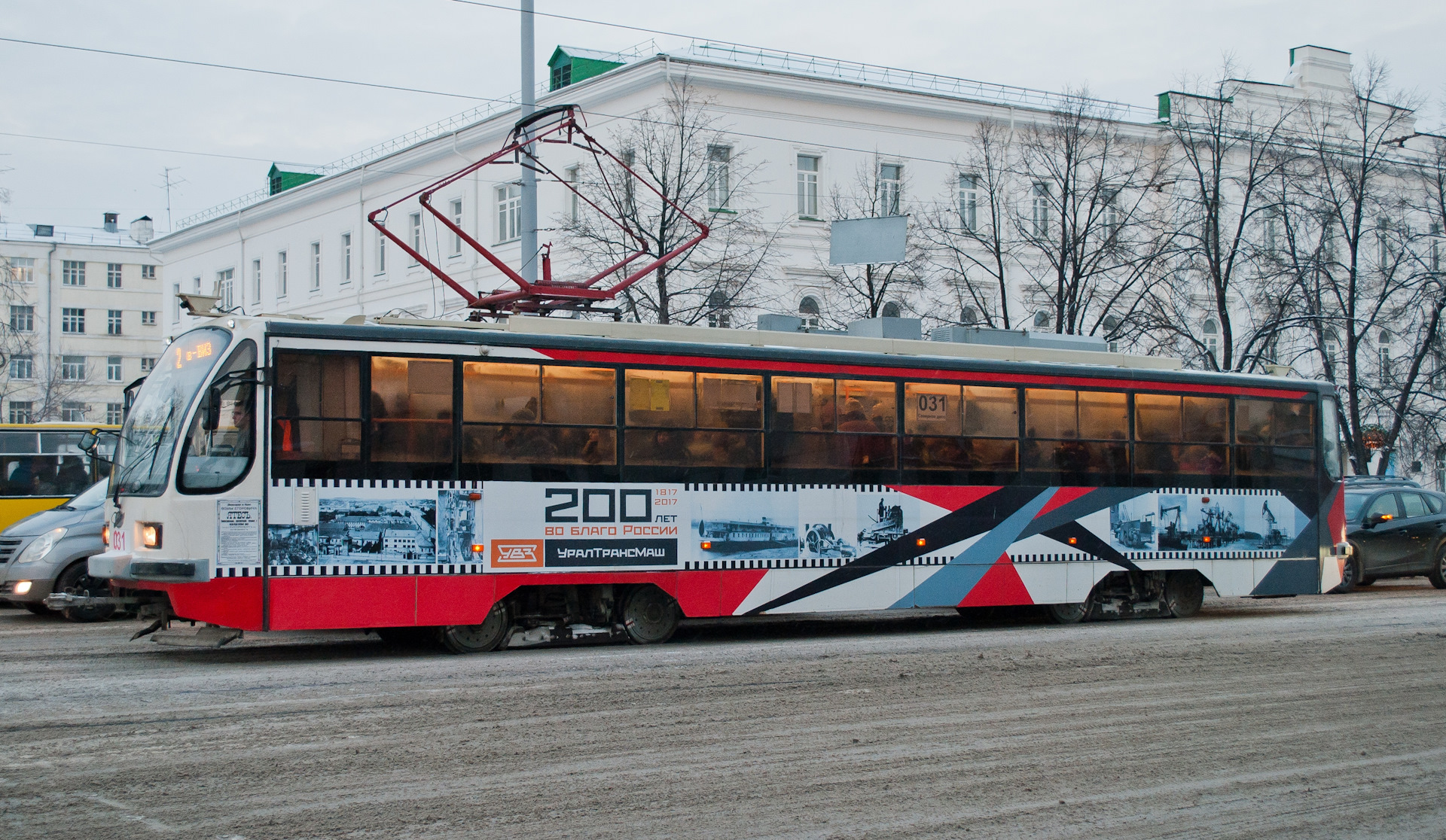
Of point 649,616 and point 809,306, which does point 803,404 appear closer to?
point 649,616

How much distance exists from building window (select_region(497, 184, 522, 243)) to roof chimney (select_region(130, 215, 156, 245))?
5670 centimetres

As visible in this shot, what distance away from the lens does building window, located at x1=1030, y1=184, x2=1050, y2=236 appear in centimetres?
3194

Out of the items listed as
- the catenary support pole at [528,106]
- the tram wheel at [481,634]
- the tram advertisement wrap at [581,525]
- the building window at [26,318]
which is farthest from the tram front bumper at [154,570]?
the building window at [26,318]

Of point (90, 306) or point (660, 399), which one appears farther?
point (90, 306)

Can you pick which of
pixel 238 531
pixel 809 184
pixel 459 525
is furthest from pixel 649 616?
pixel 809 184

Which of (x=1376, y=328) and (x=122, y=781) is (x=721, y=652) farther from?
(x=1376, y=328)

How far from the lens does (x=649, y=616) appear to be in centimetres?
1373

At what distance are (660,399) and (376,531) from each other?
3.12 metres

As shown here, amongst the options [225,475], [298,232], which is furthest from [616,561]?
[298,232]

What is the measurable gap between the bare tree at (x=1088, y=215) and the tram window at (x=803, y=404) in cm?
1564

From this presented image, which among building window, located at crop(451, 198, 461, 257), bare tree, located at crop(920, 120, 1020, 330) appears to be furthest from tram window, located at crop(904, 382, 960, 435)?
building window, located at crop(451, 198, 461, 257)

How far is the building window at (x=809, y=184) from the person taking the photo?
128 feet

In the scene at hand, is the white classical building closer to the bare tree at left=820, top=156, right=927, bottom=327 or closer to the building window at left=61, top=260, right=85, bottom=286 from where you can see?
the building window at left=61, top=260, right=85, bottom=286

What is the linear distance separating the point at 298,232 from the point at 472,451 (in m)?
43.5
